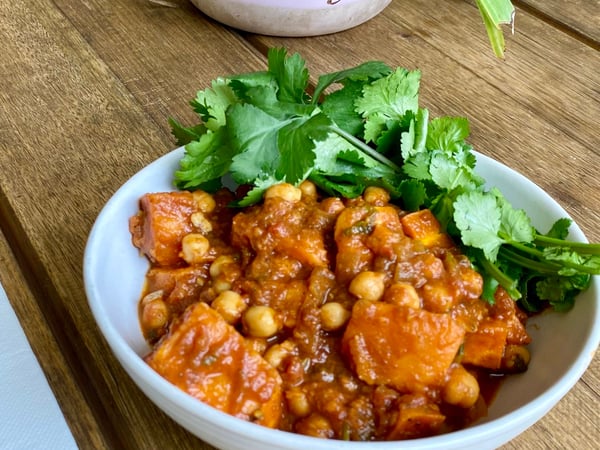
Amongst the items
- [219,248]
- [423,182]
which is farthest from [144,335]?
[423,182]

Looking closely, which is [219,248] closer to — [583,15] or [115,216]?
[115,216]

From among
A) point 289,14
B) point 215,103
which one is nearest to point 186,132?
point 215,103

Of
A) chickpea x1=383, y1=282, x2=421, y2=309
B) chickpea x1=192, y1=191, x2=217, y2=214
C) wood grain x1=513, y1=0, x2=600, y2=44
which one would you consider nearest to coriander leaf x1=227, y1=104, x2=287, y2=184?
chickpea x1=192, y1=191, x2=217, y2=214

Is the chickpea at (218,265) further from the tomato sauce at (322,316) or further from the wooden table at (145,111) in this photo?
the wooden table at (145,111)

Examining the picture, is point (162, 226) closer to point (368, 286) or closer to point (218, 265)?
point (218, 265)

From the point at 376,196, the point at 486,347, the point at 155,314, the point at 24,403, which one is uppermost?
the point at 376,196
